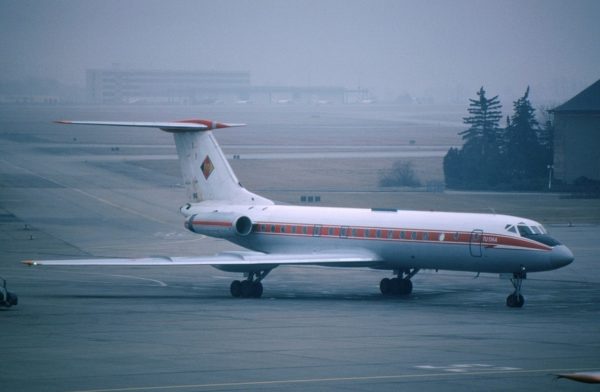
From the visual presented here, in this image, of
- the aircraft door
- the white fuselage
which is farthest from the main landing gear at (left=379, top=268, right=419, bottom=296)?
the aircraft door

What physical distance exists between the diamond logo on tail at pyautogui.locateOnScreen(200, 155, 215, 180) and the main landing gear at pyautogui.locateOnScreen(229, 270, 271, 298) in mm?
5627

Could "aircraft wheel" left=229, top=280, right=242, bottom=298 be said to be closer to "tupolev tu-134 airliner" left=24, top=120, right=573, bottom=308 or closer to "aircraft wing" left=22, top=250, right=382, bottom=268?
"tupolev tu-134 airliner" left=24, top=120, right=573, bottom=308

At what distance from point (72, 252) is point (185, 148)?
9902 millimetres

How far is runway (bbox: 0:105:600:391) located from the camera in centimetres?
1952

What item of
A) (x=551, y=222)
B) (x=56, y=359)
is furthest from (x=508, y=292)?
(x=551, y=222)

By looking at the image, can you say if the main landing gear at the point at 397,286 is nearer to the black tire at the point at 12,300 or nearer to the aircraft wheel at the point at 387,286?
the aircraft wheel at the point at 387,286

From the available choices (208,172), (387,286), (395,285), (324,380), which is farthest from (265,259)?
(324,380)

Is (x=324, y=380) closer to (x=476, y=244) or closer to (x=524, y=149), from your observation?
(x=476, y=244)

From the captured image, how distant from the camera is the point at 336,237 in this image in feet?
117

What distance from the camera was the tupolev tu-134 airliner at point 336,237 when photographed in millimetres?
32719

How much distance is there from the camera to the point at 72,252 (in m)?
46.7

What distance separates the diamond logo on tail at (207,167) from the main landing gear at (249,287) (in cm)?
563

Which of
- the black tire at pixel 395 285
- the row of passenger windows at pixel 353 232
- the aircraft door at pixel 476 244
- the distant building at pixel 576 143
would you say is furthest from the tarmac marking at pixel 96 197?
the distant building at pixel 576 143

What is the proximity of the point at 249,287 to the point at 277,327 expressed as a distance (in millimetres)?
7918
